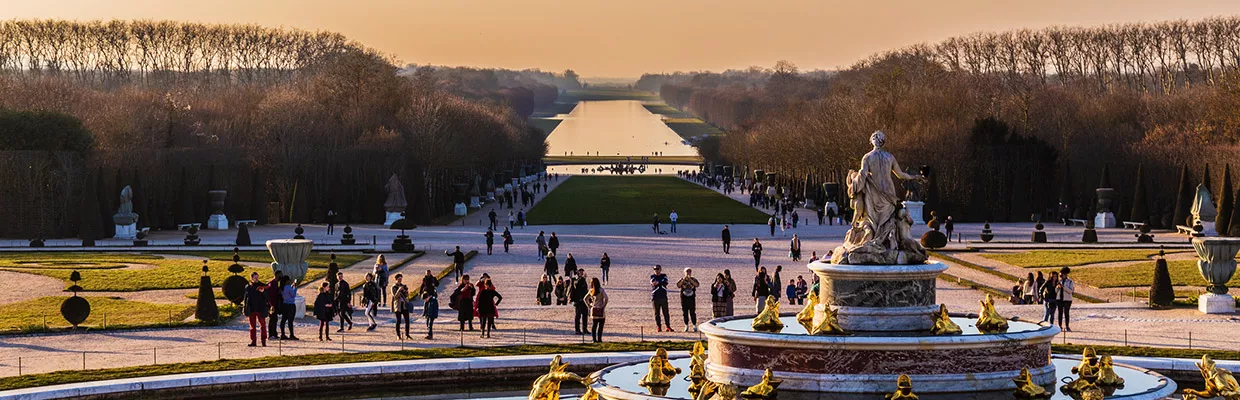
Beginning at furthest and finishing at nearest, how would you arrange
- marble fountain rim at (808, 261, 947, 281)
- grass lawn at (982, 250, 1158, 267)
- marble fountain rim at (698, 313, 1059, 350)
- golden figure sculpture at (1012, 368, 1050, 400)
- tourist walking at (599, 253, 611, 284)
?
grass lawn at (982, 250, 1158, 267)
tourist walking at (599, 253, 611, 284)
marble fountain rim at (808, 261, 947, 281)
marble fountain rim at (698, 313, 1059, 350)
golden figure sculpture at (1012, 368, 1050, 400)

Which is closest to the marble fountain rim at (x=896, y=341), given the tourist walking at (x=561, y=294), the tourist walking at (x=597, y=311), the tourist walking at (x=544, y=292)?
the tourist walking at (x=597, y=311)

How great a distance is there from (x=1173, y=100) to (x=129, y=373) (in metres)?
101

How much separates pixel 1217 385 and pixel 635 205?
85.7m

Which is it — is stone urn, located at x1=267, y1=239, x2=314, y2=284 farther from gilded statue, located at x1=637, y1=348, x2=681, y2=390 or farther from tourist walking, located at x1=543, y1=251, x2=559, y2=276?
gilded statue, located at x1=637, y1=348, x2=681, y2=390

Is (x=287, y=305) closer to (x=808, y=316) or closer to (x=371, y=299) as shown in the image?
(x=371, y=299)

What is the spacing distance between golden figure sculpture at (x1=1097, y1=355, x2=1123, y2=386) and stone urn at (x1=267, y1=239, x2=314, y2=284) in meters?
20.8

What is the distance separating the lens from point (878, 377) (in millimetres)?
25328

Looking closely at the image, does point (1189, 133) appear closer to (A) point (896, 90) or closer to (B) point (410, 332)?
(A) point (896, 90)

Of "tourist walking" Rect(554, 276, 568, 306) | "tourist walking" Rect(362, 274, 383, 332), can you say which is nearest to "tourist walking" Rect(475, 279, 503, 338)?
"tourist walking" Rect(362, 274, 383, 332)

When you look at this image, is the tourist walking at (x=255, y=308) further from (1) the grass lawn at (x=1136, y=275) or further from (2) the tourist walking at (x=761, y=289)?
(1) the grass lawn at (x=1136, y=275)

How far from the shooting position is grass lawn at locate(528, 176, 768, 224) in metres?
92.2

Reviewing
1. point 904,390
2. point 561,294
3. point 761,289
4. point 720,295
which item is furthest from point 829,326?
point 561,294

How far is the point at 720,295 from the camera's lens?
3631 cm

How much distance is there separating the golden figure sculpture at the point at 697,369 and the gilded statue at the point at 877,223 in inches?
112
